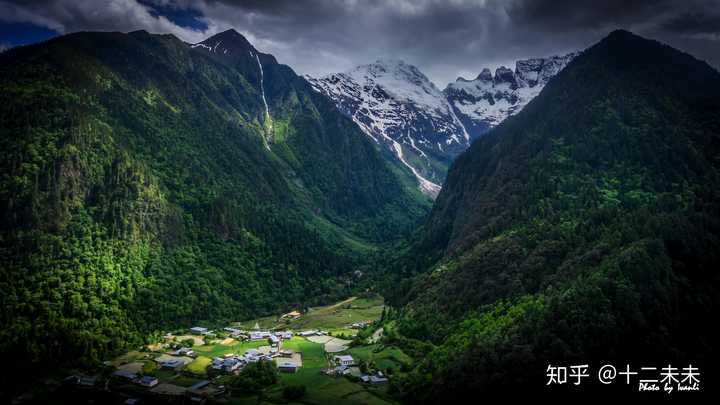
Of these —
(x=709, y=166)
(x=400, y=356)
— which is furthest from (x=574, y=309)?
(x=709, y=166)

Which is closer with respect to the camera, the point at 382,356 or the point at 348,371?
the point at 348,371

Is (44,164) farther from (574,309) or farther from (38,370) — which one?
(574,309)

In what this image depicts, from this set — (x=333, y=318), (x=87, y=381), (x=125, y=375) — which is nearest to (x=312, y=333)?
(x=333, y=318)

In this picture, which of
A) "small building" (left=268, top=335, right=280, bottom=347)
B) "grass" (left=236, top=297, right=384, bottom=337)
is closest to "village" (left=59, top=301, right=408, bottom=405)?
"small building" (left=268, top=335, right=280, bottom=347)

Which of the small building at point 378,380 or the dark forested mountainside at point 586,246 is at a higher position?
the dark forested mountainside at point 586,246

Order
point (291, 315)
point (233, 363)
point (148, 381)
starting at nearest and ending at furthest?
1. point (148, 381)
2. point (233, 363)
3. point (291, 315)

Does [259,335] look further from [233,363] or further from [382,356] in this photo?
[382,356]

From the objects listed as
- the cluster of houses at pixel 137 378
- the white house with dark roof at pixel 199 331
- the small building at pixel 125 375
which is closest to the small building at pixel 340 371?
Result: the cluster of houses at pixel 137 378

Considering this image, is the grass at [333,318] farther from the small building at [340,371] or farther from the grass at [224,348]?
the small building at [340,371]

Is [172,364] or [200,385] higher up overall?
[172,364]
